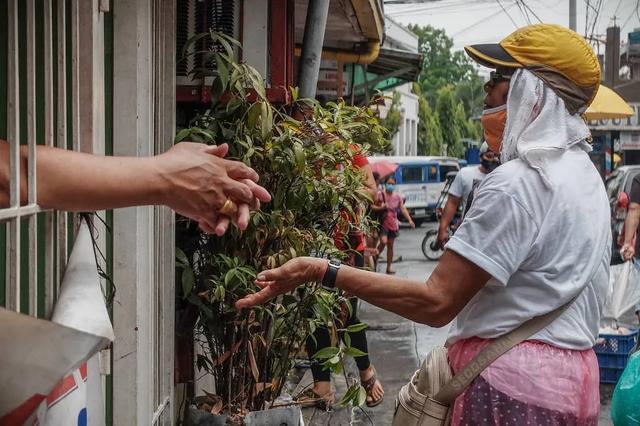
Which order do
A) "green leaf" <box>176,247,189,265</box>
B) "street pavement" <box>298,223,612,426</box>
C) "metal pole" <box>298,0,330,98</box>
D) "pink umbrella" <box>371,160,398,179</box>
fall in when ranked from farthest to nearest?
"pink umbrella" <box>371,160,398,179</box>, "street pavement" <box>298,223,612,426</box>, "metal pole" <box>298,0,330,98</box>, "green leaf" <box>176,247,189,265</box>

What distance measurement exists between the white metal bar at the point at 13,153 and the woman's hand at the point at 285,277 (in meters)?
0.68

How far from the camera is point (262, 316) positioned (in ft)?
14.5

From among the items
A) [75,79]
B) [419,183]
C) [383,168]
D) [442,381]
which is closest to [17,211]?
[75,79]

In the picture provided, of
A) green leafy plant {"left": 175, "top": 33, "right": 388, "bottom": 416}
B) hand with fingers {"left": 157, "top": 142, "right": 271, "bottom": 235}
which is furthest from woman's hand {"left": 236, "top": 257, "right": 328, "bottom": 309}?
green leafy plant {"left": 175, "top": 33, "right": 388, "bottom": 416}

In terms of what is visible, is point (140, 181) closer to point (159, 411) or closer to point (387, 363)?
point (159, 411)

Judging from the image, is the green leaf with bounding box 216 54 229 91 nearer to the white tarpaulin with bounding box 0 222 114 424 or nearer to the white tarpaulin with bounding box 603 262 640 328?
the white tarpaulin with bounding box 0 222 114 424

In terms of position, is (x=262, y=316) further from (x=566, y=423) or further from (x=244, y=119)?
(x=566, y=423)

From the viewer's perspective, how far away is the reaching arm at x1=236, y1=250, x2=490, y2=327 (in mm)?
2617

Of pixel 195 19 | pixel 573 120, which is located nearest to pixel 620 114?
pixel 195 19

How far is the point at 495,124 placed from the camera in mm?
2965

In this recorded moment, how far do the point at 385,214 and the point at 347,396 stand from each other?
11676 mm

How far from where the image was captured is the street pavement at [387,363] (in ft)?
20.3

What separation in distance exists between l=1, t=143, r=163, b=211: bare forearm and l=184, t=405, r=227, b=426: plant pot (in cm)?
280

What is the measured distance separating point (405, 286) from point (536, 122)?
2.10ft
